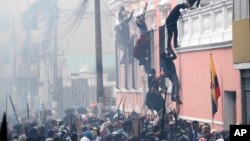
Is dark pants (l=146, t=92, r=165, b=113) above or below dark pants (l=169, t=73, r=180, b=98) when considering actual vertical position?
below

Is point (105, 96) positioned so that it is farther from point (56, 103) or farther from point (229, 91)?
point (56, 103)

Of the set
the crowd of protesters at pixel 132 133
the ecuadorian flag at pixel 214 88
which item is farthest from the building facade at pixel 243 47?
the crowd of protesters at pixel 132 133

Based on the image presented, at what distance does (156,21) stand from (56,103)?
13.0 metres

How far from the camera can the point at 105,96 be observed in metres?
30.0

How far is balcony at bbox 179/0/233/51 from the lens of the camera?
24.2 metres

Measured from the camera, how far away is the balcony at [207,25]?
24250 mm

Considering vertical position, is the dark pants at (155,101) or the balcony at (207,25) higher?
the balcony at (207,25)

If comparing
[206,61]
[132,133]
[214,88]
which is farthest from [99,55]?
[132,133]

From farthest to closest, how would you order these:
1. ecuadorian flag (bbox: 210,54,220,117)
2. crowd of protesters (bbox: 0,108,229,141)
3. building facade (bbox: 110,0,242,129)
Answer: ecuadorian flag (bbox: 210,54,220,117) < building facade (bbox: 110,0,242,129) < crowd of protesters (bbox: 0,108,229,141)

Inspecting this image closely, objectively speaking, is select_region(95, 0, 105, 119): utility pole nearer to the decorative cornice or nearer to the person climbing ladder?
the person climbing ladder

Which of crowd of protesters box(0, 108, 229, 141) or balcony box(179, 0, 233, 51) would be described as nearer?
crowd of protesters box(0, 108, 229, 141)

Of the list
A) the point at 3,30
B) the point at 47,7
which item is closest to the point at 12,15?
the point at 3,30

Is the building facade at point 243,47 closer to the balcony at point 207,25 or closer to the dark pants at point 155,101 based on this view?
the balcony at point 207,25

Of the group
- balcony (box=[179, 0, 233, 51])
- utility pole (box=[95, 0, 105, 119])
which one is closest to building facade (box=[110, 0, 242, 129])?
balcony (box=[179, 0, 233, 51])
